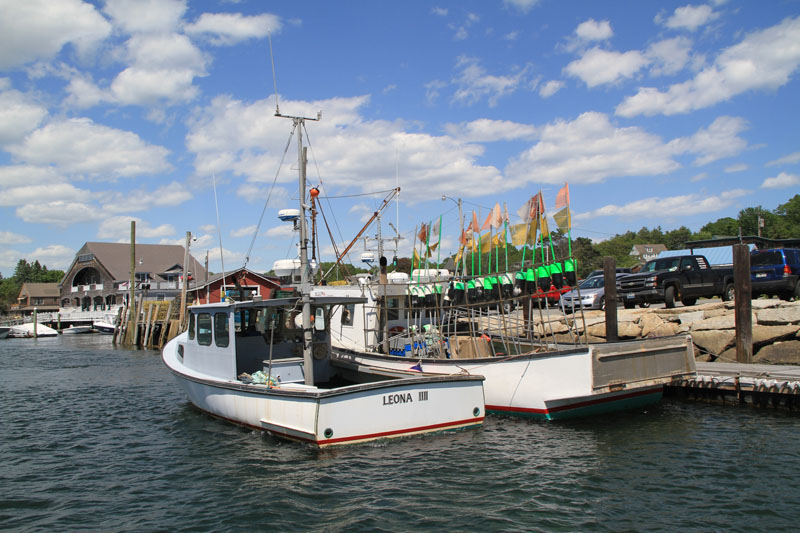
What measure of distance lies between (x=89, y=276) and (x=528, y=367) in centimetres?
7006

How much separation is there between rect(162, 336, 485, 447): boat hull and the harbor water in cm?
29

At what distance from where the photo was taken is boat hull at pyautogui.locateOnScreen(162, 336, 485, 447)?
9.63 m

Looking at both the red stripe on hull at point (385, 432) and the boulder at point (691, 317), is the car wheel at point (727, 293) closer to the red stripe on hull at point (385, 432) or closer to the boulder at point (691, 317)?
the boulder at point (691, 317)

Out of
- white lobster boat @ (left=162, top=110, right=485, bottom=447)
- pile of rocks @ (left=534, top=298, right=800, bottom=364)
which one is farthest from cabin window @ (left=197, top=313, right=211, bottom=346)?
pile of rocks @ (left=534, top=298, right=800, bottom=364)

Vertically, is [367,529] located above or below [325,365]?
below

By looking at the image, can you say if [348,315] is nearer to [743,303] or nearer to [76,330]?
[743,303]

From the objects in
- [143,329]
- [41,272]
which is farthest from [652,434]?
[41,272]

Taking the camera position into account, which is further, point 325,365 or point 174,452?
point 325,365

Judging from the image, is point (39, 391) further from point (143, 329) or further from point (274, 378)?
point (143, 329)

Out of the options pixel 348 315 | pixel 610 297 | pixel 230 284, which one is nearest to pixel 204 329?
pixel 348 315

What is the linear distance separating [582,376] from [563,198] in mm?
3798

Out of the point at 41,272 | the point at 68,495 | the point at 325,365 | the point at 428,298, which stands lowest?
the point at 68,495

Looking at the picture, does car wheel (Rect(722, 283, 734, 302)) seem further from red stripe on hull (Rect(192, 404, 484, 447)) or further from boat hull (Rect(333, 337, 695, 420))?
red stripe on hull (Rect(192, 404, 484, 447))

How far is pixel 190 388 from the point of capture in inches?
545
